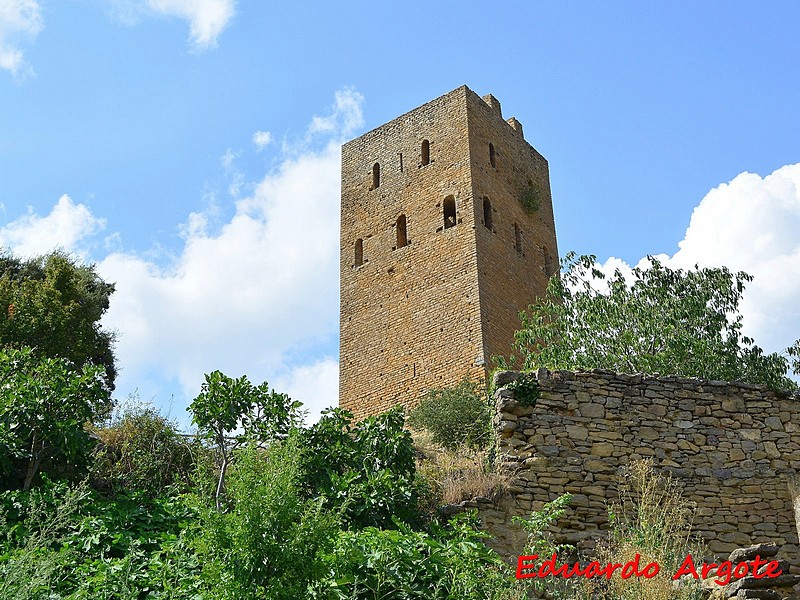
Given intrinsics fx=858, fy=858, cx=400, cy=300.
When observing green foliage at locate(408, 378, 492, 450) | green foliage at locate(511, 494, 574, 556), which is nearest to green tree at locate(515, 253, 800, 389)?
green foliage at locate(408, 378, 492, 450)

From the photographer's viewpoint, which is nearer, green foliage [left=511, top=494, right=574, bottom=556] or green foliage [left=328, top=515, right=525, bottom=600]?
green foliage [left=328, top=515, right=525, bottom=600]

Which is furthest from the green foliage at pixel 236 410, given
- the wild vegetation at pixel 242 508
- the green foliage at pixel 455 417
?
the green foliage at pixel 455 417

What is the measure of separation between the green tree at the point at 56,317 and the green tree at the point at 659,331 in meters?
8.52

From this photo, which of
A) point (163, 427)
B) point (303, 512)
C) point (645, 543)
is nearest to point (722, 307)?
point (645, 543)

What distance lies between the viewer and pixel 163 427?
9875mm

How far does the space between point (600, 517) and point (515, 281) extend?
12.9 metres

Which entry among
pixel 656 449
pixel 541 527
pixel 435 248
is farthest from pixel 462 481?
pixel 435 248

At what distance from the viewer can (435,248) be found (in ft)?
67.7

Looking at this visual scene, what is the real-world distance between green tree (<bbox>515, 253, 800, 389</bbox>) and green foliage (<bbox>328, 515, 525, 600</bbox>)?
22.0 feet

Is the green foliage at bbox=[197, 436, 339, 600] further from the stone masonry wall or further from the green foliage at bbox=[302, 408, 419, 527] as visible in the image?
the stone masonry wall

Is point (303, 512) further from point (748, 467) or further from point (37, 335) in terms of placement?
point (37, 335)

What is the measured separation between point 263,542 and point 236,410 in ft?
10.5

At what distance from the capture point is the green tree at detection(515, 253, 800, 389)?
13141 mm

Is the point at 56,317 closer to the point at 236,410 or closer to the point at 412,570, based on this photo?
the point at 236,410
